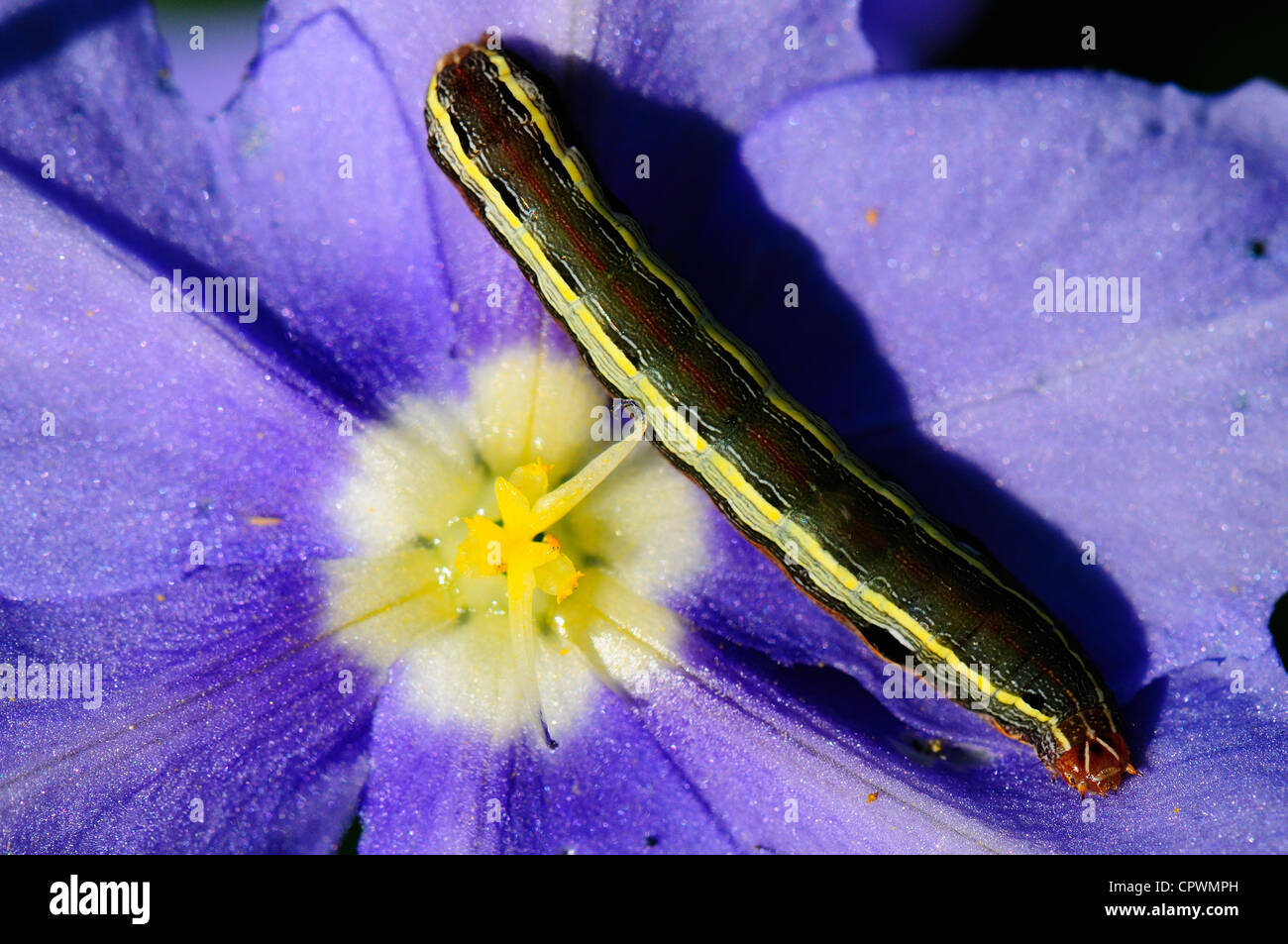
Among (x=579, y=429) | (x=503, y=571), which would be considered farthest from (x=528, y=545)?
(x=579, y=429)

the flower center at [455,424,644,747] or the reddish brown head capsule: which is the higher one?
the flower center at [455,424,644,747]

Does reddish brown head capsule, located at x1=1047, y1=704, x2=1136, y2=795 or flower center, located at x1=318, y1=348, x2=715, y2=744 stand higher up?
flower center, located at x1=318, y1=348, x2=715, y2=744

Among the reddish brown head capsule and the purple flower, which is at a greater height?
the purple flower

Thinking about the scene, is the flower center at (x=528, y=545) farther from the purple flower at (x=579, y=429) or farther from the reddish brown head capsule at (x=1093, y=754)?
the reddish brown head capsule at (x=1093, y=754)

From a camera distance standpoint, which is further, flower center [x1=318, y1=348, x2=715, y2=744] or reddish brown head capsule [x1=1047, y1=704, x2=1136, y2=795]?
flower center [x1=318, y1=348, x2=715, y2=744]

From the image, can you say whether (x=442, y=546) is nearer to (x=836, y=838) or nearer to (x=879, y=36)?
(x=836, y=838)

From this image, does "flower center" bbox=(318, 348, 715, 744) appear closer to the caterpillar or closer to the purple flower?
the purple flower

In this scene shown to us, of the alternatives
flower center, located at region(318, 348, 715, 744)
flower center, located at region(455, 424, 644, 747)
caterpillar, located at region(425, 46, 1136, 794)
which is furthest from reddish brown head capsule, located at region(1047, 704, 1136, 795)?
flower center, located at region(455, 424, 644, 747)

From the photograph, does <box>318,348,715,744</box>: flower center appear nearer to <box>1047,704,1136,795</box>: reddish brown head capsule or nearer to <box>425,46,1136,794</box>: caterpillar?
<box>425,46,1136,794</box>: caterpillar

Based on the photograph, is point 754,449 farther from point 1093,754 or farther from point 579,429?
point 1093,754

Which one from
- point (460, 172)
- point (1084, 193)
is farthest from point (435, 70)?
point (1084, 193)

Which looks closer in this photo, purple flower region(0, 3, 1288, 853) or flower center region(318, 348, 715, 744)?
purple flower region(0, 3, 1288, 853)
